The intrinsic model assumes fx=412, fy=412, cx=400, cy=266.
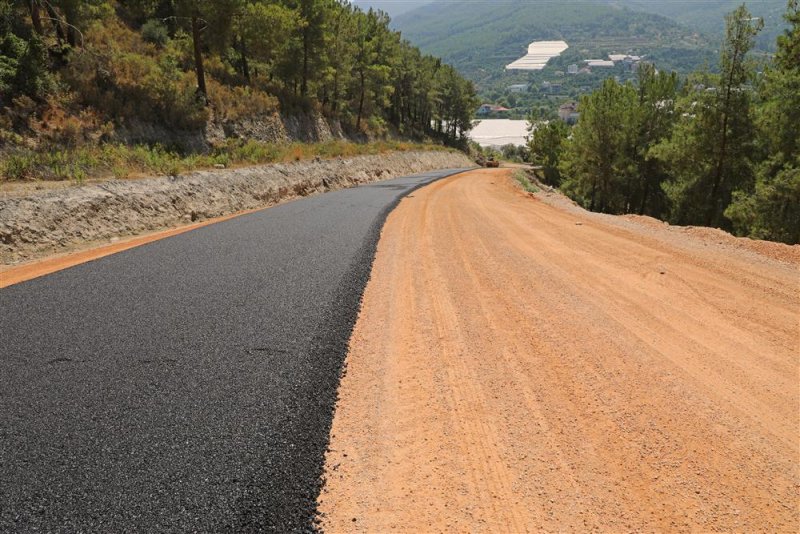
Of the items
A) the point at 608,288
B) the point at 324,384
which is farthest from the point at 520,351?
the point at 608,288

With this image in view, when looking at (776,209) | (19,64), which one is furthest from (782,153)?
(19,64)

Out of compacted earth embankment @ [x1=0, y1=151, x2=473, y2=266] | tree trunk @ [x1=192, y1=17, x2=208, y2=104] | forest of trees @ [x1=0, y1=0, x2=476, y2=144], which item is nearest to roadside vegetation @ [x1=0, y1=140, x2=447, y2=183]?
compacted earth embankment @ [x1=0, y1=151, x2=473, y2=266]

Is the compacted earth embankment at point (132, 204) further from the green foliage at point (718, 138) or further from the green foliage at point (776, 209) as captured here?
the green foliage at point (718, 138)

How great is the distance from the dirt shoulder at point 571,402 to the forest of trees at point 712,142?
1430 centimetres

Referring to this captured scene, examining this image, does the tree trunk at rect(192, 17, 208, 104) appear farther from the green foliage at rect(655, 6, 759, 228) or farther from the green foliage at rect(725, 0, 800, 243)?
the green foliage at rect(725, 0, 800, 243)

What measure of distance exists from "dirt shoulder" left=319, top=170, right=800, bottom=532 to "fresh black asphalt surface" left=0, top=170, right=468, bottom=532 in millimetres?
403

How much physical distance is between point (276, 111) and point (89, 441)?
102ft

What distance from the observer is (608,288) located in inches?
251

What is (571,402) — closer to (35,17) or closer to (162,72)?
(35,17)

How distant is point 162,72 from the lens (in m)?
19.7

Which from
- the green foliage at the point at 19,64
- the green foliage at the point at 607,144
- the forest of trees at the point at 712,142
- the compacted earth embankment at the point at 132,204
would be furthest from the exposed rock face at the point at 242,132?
the forest of trees at the point at 712,142

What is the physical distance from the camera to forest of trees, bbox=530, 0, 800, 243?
17.2m

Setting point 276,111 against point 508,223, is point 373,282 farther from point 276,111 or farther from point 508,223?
point 276,111

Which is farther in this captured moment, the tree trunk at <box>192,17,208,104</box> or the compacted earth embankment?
the tree trunk at <box>192,17,208,104</box>
